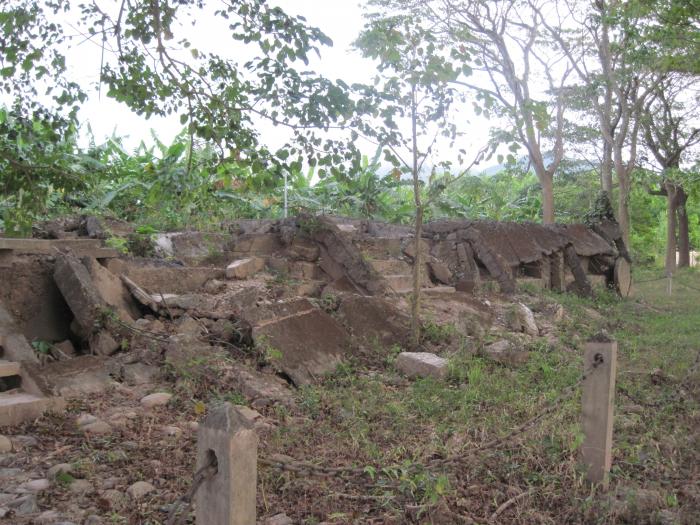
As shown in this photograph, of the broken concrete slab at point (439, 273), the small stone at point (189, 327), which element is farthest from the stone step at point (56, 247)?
the broken concrete slab at point (439, 273)

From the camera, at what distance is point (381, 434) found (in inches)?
181

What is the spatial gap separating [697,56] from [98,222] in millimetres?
11864

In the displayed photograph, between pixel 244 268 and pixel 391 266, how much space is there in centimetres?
264

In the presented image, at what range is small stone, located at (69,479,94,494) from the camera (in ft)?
11.5

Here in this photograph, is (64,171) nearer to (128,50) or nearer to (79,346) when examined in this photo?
(128,50)

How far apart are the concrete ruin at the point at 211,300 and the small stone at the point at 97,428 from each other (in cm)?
34

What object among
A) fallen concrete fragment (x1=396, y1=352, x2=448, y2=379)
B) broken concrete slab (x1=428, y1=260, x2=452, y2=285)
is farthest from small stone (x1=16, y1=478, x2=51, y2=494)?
broken concrete slab (x1=428, y1=260, x2=452, y2=285)

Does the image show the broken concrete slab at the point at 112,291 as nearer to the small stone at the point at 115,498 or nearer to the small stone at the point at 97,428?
the small stone at the point at 97,428

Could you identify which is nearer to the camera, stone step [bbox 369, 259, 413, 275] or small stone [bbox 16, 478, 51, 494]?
small stone [bbox 16, 478, 51, 494]

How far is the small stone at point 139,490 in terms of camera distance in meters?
3.48

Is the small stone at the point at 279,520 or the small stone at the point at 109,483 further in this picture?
the small stone at the point at 109,483

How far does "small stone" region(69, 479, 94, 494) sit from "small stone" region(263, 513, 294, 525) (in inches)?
38.9

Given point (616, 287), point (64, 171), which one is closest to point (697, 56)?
point (616, 287)

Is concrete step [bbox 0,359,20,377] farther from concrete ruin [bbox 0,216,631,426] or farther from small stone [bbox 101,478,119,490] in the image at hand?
small stone [bbox 101,478,119,490]
